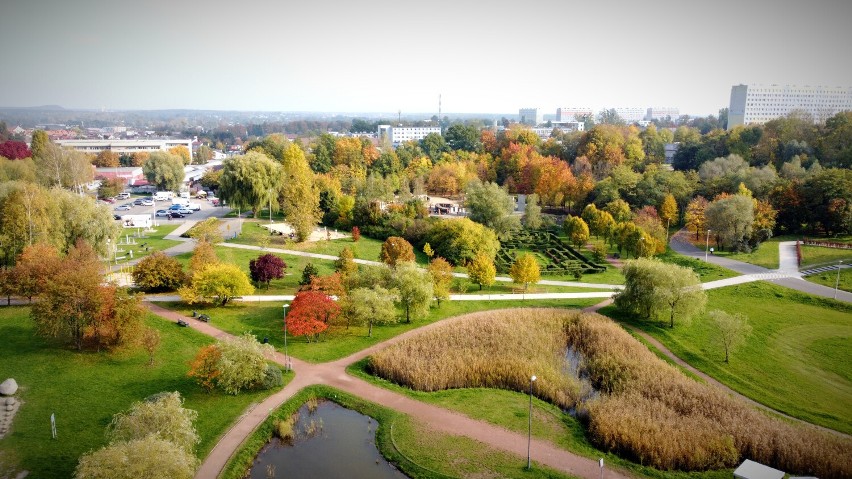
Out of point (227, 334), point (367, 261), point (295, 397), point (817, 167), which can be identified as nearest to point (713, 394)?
point (295, 397)

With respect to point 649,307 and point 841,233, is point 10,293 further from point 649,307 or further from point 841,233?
point 841,233

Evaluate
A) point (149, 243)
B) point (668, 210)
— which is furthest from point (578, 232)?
point (149, 243)

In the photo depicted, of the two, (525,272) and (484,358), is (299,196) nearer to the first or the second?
(525,272)

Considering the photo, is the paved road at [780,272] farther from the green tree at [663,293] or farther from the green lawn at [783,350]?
the green tree at [663,293]

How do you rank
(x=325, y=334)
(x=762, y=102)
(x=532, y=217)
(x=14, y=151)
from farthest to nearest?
1. (x=762, y=102)
2. (x=14, y=151)
3. (x=532, y=217)
4. (x=325, y=334)

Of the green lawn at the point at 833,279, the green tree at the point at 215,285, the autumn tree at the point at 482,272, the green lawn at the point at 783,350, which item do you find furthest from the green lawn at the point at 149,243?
the green lawn at the point at 833,279

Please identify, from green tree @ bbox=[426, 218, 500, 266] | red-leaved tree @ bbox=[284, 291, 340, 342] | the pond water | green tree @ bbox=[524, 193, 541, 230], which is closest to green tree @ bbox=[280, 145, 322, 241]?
green tree @ bbox=[426, 218, 500, 266]

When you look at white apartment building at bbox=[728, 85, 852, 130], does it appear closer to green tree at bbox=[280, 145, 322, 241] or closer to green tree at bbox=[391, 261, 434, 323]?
green tree at bbox=[280, 145, 322, 241]

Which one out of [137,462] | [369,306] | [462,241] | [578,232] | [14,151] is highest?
[14,151]
